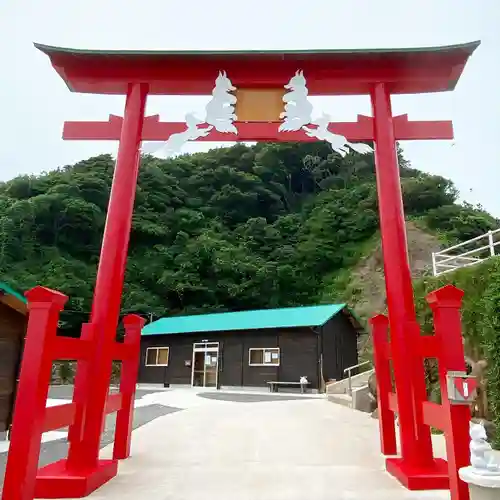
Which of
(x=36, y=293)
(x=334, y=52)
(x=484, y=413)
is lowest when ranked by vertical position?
(x=484, y=413)

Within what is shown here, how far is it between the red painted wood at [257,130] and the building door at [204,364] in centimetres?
1621

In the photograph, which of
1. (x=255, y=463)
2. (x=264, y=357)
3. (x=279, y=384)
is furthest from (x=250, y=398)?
(x=255, y=463)

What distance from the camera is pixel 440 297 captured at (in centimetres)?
319

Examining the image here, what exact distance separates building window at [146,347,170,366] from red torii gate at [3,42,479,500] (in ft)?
59.5

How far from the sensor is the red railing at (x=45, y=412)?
8.73 feet

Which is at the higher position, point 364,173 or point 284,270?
point 364,173

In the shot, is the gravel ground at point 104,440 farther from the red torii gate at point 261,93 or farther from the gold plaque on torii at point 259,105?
the gold plaque on torii at point 259,105

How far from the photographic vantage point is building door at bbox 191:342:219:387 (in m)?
20.2

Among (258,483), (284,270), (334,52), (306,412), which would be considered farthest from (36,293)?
(284,270)

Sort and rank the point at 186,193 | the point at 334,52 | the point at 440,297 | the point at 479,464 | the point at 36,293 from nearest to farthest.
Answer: the point at 479,464 → the point at 36,293 → the point at 440,297 → the point at 334,52 → the point at 186,193

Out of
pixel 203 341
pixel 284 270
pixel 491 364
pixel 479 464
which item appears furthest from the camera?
pixel 284 270

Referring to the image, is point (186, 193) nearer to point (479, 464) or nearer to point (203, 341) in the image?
point (203, 341)

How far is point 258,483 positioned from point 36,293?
2.39m

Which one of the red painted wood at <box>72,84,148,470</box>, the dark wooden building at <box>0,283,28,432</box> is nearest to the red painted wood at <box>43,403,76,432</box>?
the red painted wood at <box>72,84,148,470</box>
